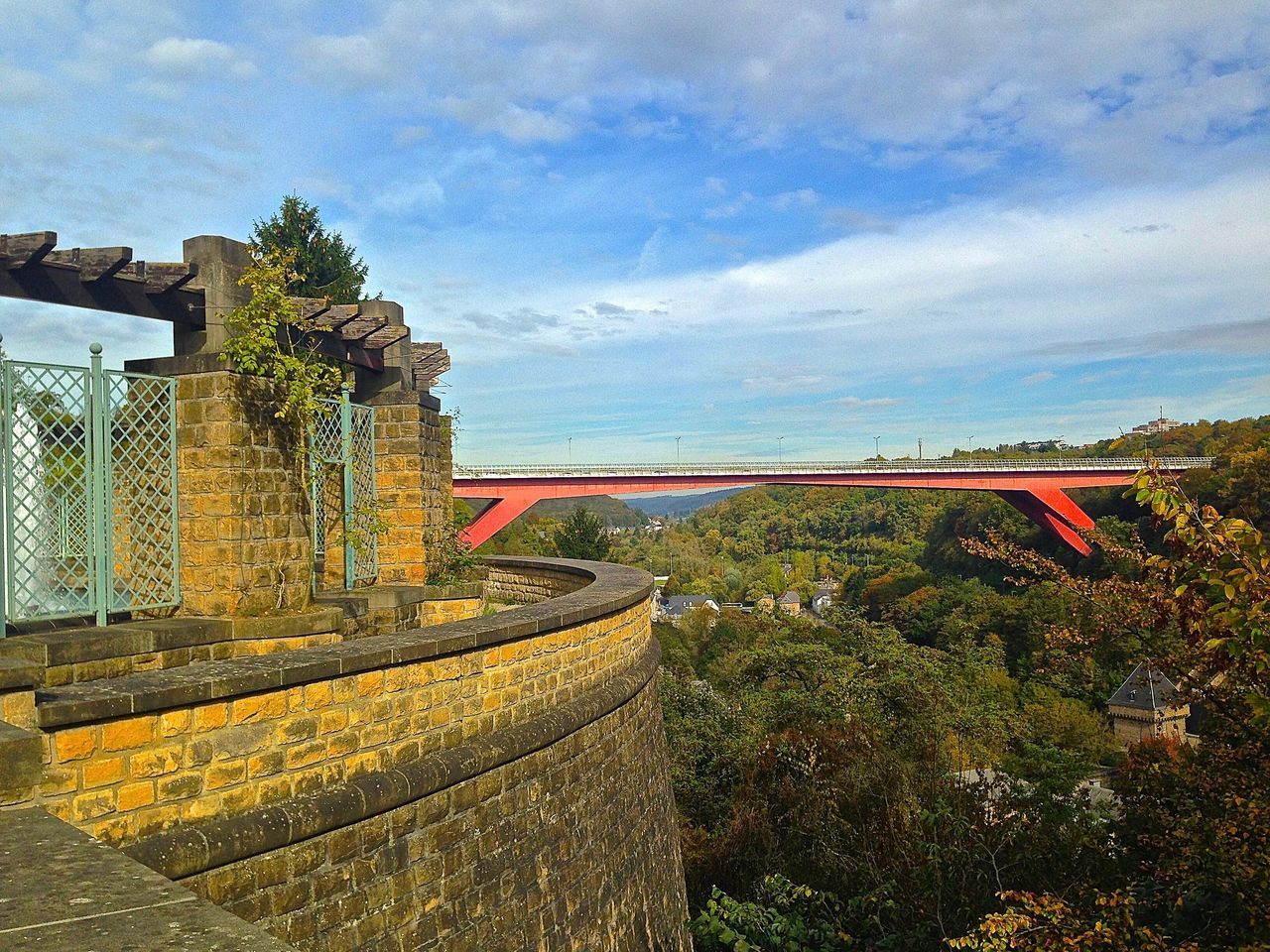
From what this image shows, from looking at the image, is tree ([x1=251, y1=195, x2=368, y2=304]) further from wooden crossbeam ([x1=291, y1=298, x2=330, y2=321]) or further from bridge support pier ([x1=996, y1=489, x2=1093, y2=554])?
bridge support pier ([x1=996, y1=489, x2=1093, y2=554])

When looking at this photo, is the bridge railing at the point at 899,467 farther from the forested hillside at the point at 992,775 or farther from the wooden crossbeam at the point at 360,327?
the wooden crossbeam at the point at 360,327

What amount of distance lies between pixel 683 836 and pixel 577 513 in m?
16.5

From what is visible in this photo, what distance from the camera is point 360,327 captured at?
5969 mm

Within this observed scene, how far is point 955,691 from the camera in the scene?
63.2ft

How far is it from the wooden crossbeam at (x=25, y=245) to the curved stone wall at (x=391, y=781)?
7.05ft

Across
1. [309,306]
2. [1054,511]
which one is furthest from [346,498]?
[1054,511]

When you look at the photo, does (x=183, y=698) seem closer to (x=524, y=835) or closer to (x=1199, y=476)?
(x=524, y=835)

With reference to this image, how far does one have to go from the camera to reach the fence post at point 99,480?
4.16 metres

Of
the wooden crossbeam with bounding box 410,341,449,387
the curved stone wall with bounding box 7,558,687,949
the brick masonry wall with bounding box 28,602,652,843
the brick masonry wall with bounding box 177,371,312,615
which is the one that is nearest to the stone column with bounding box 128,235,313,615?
the brick masonry wall with bounding box 177,371,312,615

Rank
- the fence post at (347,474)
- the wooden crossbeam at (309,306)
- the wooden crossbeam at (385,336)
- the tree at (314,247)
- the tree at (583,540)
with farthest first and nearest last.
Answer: the tree at (583,540) < the tree at (314,247) < the wooden crossbeam at (385,336) < the fence post at (347,474) < the wooden crossbeam at (309,306)

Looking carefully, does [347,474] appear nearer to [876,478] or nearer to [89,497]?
[89,497]

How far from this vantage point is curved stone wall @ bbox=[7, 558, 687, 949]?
3016 millimetres

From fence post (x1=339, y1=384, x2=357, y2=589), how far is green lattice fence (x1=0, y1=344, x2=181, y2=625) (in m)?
1.45

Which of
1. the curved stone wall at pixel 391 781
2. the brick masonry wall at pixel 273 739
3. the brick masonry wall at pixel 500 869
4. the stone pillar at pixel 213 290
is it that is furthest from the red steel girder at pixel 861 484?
the brick masonry wall at pixel 273 739
